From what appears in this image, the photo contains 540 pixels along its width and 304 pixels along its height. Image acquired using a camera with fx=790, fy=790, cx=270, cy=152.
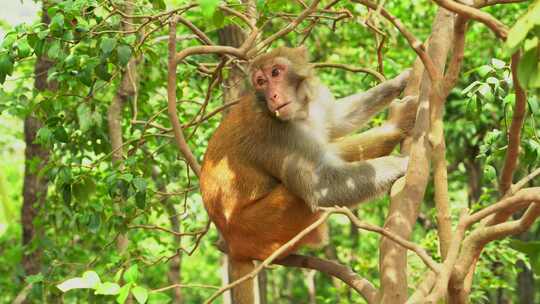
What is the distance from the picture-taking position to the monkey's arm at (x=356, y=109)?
4824 millimetres

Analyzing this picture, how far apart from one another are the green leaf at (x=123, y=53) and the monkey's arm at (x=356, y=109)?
1568 millimetres

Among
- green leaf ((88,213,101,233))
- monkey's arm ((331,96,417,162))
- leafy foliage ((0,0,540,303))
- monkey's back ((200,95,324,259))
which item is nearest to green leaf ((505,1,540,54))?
leafy foliage ((0,0,540,303))

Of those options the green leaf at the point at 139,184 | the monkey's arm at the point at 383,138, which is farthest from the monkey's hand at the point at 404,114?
the green leaf at the point at 139,184

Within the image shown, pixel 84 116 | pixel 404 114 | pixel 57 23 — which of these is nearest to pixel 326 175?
pixel 404 114

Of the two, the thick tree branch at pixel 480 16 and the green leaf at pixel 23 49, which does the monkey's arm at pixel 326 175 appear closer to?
the green leaf at pixel 23 49

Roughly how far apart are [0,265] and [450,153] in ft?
20.1

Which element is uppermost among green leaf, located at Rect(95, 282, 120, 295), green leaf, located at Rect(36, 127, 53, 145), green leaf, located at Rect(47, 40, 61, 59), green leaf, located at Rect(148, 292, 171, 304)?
green leaf, located at Rect(47, 40, 61, 59)

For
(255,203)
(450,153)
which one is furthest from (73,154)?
(450,153)

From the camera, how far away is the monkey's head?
4.15m

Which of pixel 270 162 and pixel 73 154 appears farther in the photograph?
pixel 73 154

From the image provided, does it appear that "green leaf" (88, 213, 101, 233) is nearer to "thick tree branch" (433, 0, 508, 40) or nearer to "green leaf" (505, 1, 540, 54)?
"thick tree branch" (433, 0, 508, 40)

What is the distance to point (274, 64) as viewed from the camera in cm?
420

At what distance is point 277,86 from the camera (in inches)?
163

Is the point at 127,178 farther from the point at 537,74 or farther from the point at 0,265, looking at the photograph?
the point at 0,265
